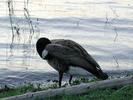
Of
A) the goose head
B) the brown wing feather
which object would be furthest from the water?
the brown wing feather

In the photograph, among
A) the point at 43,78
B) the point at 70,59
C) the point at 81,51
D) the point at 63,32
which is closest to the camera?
the point at 70,59

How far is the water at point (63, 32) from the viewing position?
1178 cm

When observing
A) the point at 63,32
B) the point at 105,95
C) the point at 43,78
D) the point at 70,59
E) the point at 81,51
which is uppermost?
the point at 81,51

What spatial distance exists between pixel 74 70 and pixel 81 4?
36.5 feet

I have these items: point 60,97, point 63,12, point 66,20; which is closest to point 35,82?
point 60,97

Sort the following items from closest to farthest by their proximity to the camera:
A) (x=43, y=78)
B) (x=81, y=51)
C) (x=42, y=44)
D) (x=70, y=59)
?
1. (x=70, y=59)
2. (x=81, y=51)
3. (x=42, y=44)
4. (x=43, y=78)

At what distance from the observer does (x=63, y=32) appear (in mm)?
14805

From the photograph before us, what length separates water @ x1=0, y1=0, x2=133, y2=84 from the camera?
11.8 metres

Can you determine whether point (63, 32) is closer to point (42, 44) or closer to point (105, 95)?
point (42, 44)

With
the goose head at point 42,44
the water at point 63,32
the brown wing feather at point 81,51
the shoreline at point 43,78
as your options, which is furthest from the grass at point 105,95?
the water at point 63,32

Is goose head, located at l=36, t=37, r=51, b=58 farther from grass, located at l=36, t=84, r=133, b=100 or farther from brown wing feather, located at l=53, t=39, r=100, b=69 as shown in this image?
grass, located at l=36, t=84, r=133, b=100

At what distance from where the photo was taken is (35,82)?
412 inches

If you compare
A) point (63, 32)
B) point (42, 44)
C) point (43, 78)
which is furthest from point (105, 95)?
point (63, 32)

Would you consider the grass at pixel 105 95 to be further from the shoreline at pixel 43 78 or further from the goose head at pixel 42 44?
the shoreline at pixel 43 78
